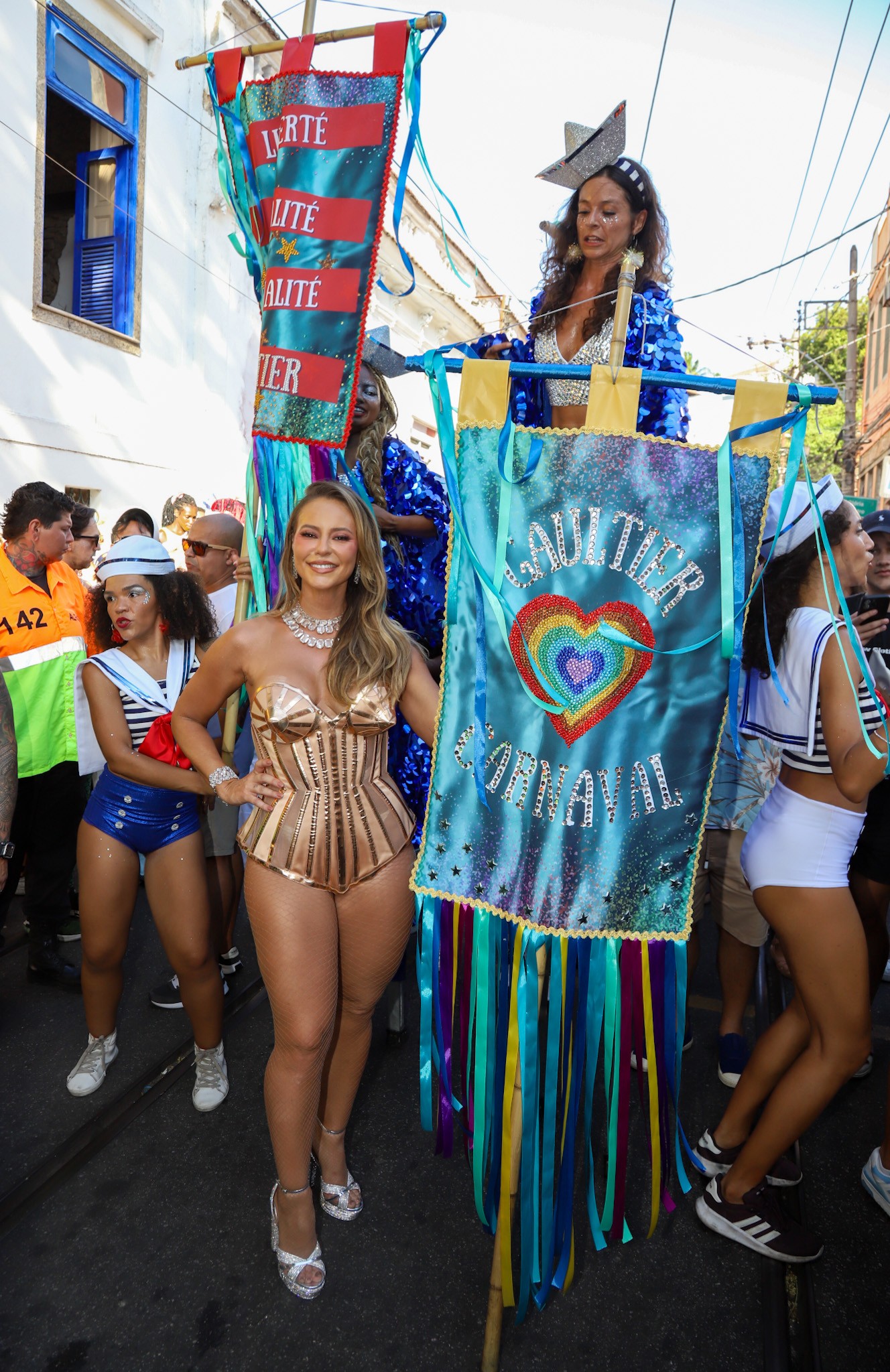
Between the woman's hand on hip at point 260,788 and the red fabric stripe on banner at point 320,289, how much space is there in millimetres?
1200

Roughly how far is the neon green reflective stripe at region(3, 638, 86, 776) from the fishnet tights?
5.51 feet

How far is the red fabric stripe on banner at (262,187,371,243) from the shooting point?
2289 millimetres

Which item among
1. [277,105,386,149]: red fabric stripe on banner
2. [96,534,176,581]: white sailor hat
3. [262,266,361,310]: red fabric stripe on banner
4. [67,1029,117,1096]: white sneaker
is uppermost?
[277,105,386,149]: red fabric stripe on banner

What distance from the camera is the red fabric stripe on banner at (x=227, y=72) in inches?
101

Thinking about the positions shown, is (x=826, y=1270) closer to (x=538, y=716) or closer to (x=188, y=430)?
(x=538, y=716)

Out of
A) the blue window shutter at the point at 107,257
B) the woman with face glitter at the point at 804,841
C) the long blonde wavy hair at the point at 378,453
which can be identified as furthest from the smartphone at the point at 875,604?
the blue window shutter at the point at 107,257

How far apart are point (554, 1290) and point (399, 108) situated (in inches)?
118

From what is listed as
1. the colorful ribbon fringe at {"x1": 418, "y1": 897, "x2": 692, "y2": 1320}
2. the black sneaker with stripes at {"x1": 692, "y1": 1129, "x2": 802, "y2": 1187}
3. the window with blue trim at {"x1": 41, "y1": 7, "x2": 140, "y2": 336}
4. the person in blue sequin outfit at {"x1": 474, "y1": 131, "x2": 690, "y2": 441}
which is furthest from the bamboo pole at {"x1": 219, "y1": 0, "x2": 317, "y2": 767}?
the window with blue trim at {"x1": 41, "y1": 7, "x2": 140, "y2": 336}

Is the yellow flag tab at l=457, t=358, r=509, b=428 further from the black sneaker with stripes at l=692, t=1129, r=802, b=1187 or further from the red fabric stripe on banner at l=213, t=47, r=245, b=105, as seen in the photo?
the black sneaker with stripes at l=692, t=1129, r=802, b=1187

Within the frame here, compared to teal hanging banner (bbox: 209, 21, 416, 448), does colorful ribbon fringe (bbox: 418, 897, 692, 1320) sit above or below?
below

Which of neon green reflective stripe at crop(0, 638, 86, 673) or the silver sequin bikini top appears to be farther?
neon green reflective stripe at crop(0, 638, 86, 673)

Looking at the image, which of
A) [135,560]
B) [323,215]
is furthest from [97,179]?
[323,215]

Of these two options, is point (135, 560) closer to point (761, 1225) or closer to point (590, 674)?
point (590, 674)

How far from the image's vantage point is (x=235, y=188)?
103 inches
